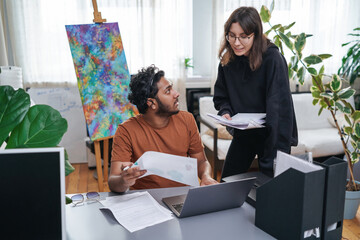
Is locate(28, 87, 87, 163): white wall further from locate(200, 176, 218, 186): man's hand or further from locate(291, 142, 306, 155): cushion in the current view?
locate(200, 176, 218, 186): man's hand

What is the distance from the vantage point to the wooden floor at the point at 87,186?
2.45 m

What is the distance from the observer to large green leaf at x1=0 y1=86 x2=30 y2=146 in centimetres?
106

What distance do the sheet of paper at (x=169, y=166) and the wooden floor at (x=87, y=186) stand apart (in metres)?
1.48

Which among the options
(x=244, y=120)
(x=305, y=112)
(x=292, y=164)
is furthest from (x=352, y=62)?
(x=292, y=164)

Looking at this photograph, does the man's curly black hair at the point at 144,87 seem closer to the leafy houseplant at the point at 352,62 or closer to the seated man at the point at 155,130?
the seated man at the point at 155,130

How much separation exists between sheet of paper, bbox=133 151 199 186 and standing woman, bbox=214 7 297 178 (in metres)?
0.66

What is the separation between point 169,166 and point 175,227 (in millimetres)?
226

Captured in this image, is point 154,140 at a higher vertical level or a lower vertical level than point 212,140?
higher

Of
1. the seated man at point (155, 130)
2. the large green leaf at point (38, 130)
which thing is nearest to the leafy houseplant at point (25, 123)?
the large green leaf at point (38, 130)

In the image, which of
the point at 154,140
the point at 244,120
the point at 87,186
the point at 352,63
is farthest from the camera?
the point at 352,63

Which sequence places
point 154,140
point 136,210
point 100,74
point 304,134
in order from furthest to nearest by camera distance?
point 304,134 → point 100,74 → point 154,140 → point 136,210

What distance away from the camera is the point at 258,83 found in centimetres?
200

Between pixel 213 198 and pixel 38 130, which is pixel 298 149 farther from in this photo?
pixel 38 130

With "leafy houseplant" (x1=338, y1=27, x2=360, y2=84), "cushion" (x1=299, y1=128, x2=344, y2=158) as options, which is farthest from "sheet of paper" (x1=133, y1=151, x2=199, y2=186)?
"leafy houseplant" (x1=338, y1=27, x2=360, y2=84)
